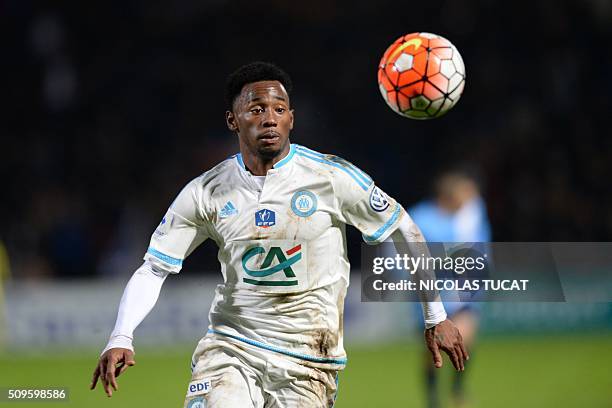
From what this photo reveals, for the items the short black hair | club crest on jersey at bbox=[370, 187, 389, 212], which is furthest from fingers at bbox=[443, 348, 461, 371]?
the short black hair

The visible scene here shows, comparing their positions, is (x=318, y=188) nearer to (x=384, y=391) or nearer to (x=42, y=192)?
(x=384, y=391)

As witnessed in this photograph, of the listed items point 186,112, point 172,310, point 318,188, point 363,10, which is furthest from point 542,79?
point 318,188

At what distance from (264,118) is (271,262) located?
0.64m

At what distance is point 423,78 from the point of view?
5.72 metres

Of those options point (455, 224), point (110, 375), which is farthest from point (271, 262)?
point (455, 224)

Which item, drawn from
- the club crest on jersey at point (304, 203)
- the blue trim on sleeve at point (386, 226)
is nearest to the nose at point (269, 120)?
the club crest on jersey at point (304, 203)

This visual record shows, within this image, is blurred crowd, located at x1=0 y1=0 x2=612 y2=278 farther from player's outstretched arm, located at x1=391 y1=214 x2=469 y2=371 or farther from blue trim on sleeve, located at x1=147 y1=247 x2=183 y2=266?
player's outstretched arm, located at x1=391 y1=214 x2=469 y2=371

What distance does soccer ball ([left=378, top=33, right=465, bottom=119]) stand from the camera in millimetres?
5738

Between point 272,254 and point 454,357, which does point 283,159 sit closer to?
point 272,254

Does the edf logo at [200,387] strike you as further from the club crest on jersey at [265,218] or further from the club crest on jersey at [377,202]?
the club crest on jersey at [377,202]

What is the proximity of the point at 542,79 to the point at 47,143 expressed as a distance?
692cm

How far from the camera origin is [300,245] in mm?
4816

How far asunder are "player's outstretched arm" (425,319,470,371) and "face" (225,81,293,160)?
106 centimetres

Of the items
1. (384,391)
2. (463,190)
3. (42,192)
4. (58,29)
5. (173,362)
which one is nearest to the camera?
(463,190)
